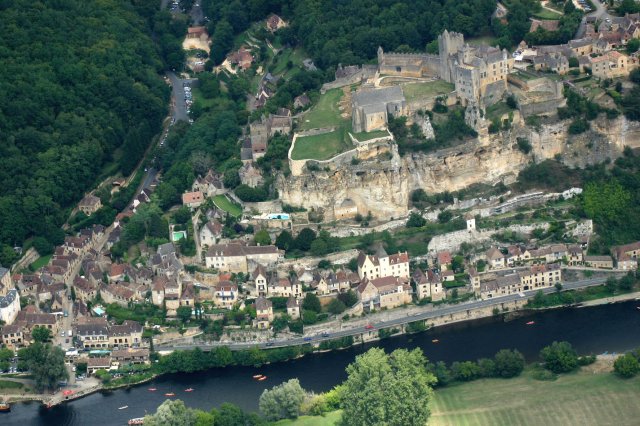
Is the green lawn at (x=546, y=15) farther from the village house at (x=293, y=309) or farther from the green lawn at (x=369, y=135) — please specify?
the village house at (x=293, y=309)

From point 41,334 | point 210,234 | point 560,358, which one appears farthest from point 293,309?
point 560,358

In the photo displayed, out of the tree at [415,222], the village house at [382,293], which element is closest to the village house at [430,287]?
the village house at [382,293]

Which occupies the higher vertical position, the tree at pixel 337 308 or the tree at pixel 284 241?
the tree at pixel 284 241

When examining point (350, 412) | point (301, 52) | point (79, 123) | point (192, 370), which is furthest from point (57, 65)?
point (350, 412)

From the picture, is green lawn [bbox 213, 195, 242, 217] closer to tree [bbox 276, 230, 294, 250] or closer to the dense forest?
tree [bbox 276, 230, 294, 250]

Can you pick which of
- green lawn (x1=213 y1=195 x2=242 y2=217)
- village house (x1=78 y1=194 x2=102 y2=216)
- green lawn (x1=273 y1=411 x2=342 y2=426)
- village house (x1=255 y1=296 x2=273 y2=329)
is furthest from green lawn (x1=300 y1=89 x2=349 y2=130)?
green lawn (x1=273 y1=411 x2=342 y2=426)
